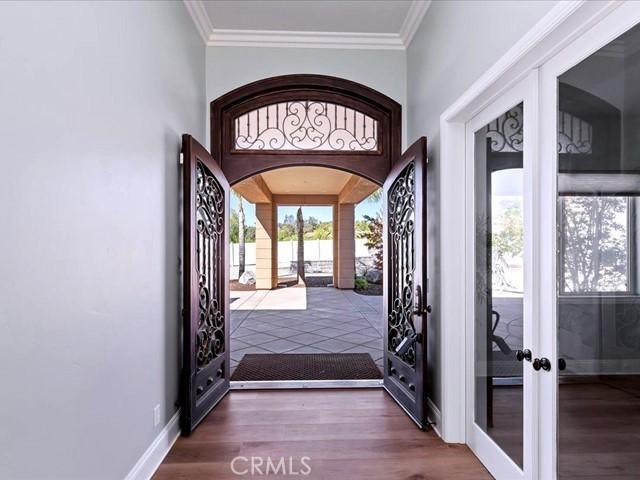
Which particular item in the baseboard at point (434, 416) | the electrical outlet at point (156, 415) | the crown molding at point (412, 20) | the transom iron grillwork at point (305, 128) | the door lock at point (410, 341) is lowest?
the baseboard at point (434, 416)

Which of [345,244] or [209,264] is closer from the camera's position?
[209,264]

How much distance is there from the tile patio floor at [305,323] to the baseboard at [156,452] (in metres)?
1.56

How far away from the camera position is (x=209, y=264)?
3158 mm

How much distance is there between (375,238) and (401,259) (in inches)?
362

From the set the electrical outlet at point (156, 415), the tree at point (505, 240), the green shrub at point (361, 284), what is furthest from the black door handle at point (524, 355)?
the green shrub at point (361, 284)

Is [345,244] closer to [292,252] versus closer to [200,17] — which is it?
[292,252]

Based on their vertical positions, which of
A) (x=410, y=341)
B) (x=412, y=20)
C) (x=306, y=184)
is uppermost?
(x=412, y=20)

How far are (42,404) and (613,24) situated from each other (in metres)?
2.44

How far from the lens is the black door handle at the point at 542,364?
1.69 metres

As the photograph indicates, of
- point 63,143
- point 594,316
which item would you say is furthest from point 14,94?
point 594,316

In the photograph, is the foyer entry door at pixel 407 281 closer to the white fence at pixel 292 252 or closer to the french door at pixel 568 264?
the french door at pixel 568 264

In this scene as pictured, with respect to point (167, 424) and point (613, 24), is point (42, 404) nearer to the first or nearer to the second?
point (167, 424)

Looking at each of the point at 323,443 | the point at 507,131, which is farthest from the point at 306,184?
the point at 507,131

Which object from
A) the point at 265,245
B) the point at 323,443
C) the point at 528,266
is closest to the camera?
the point at 528,266
